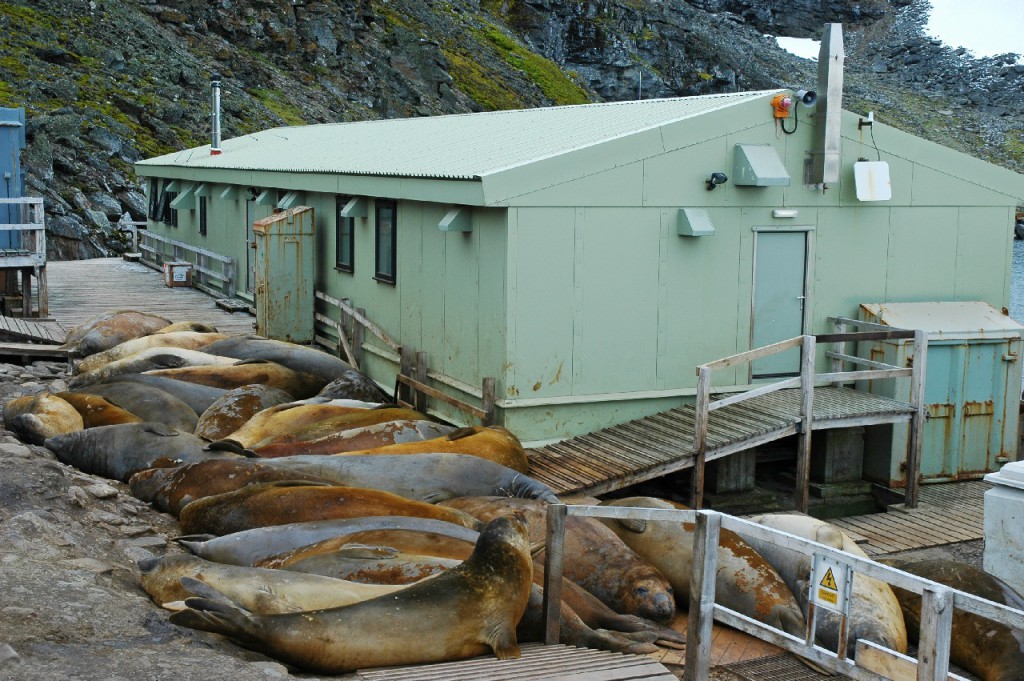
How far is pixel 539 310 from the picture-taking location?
12.9 meters

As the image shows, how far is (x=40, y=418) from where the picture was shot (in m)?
12.1

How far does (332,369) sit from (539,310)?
405cm

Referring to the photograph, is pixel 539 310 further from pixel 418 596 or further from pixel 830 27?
pixel 418 596

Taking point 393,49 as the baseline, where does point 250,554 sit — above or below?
below

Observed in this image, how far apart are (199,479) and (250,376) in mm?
4612

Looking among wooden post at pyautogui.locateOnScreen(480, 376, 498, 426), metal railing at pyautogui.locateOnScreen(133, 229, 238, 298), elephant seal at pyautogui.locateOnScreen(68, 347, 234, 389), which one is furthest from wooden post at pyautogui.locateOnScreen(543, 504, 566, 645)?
metal railing at pyautogui.locateOnScreen(133, 229, 238, 298)

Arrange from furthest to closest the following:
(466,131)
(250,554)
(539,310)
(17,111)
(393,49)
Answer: (393,49)
(17,111)
(466,131)
(539,310)
(250,554)

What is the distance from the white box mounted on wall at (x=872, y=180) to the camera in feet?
47.2

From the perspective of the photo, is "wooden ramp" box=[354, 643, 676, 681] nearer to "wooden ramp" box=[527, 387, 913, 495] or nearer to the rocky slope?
"wooden ramp" box=[527, 387, 913, 495]

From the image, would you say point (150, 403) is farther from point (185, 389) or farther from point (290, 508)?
point (290, 508)

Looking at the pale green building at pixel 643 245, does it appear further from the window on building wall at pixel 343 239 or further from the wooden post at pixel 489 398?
the window on building wall at pixel 343 239

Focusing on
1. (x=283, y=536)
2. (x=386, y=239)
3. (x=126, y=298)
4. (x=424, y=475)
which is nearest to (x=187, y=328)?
(x=386, y=239)

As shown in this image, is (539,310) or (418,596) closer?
(418,596)

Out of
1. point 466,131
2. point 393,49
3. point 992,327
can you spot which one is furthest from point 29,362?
point 393,49
